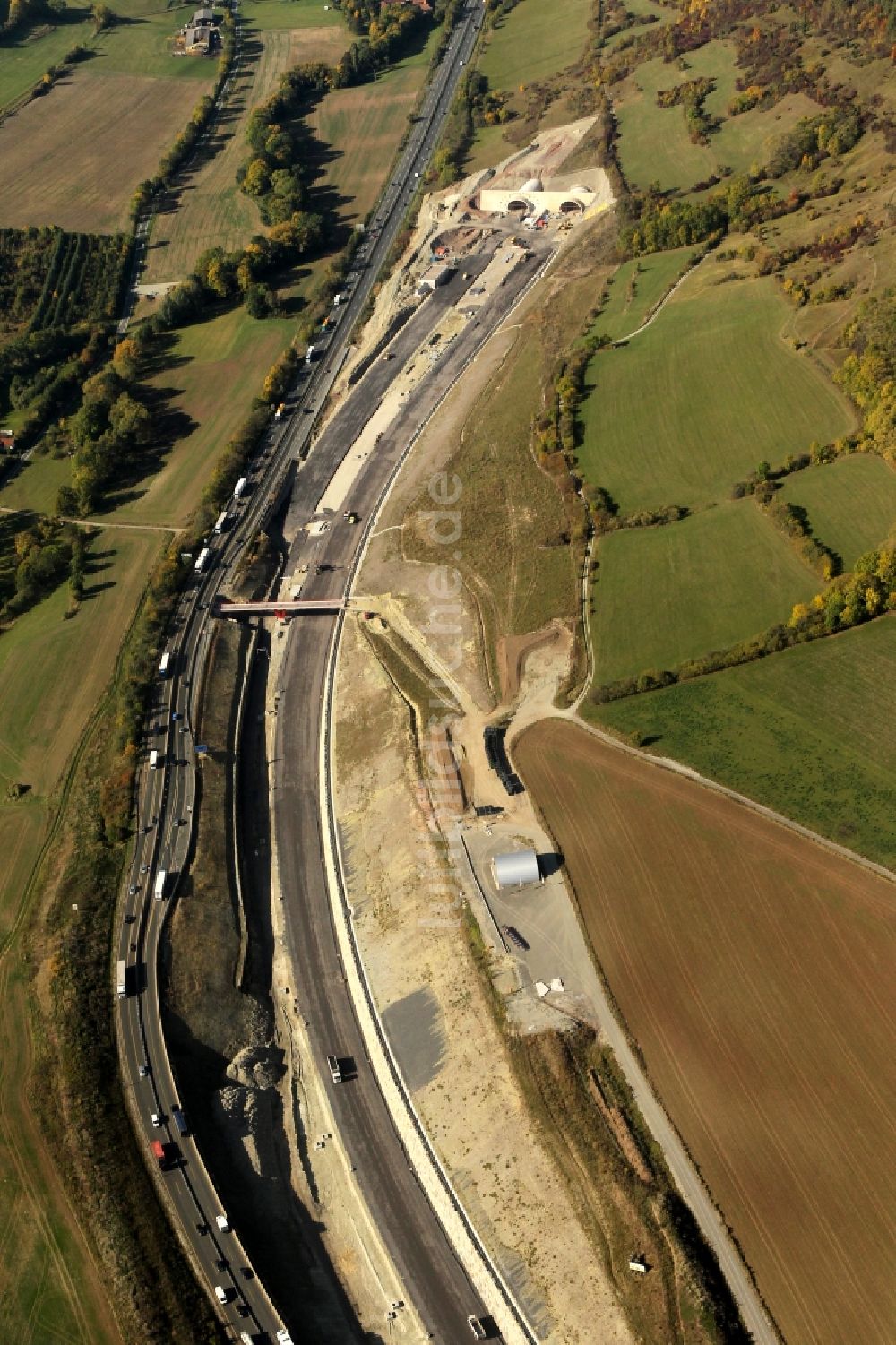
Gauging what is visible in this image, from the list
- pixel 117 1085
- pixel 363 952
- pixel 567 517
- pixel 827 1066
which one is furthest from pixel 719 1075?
pixel 567 517

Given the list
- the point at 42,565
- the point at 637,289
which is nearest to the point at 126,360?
the point at 42,565

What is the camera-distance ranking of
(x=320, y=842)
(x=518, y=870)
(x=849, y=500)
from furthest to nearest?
(x=849, y=500)
(x=320, y=842)
(x=518, y=870)

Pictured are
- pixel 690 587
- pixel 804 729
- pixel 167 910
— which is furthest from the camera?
pixel 690 587

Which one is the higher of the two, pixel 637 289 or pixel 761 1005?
pixel 637 289

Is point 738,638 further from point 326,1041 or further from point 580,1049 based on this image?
point 326,1041

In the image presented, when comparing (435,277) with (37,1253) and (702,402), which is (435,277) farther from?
(37,1253)

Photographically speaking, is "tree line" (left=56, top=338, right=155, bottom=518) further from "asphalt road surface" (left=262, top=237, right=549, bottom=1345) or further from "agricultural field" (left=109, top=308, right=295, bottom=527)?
"asphalt road surface" (left=262, top=237, right=549, bottom=1345)

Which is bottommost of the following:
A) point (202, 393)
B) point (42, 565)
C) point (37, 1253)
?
point (37, 1253)

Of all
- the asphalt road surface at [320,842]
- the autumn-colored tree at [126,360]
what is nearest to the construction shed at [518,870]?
the asphalt road surface at [320,842]
